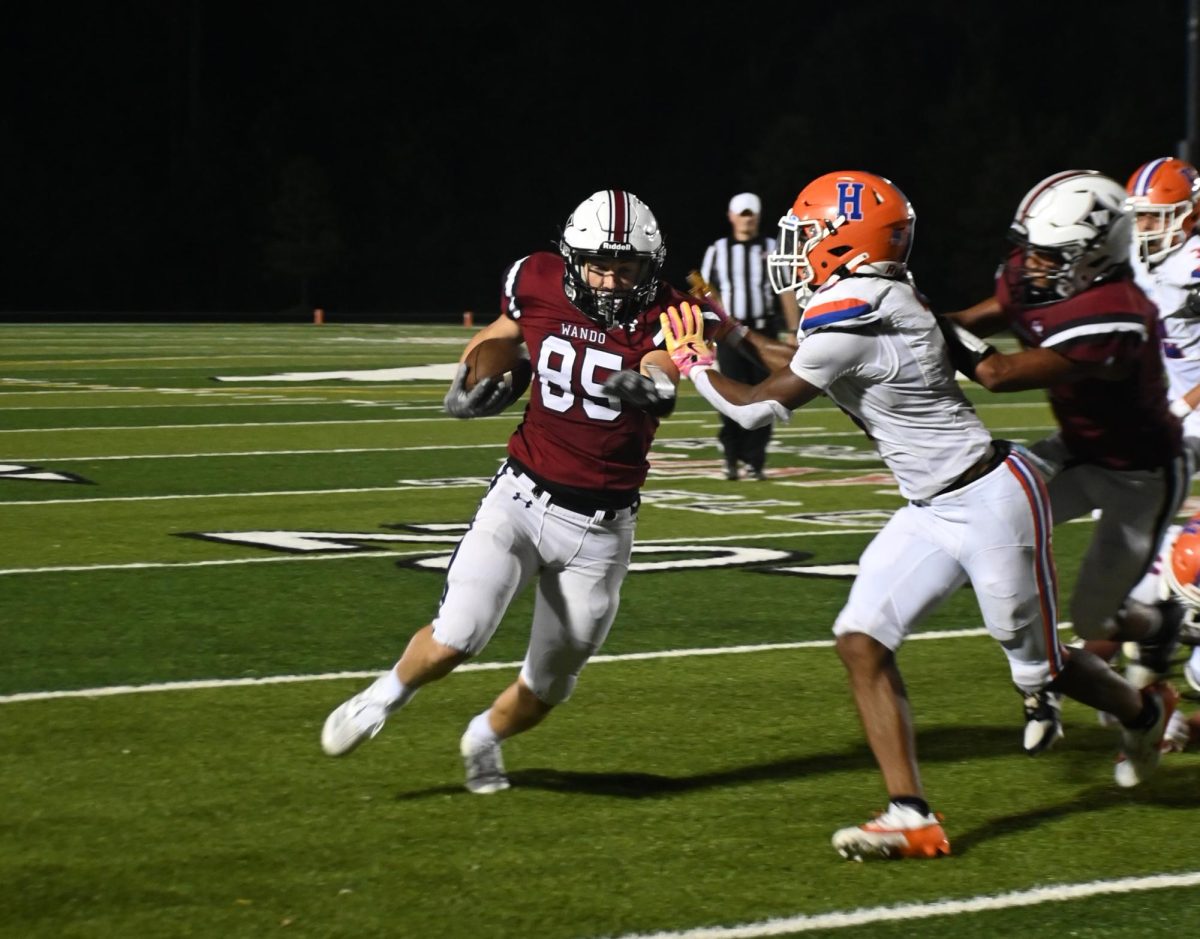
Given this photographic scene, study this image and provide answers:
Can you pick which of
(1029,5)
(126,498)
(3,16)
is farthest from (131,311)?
(126,498)

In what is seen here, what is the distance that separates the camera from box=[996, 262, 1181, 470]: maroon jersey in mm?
5059

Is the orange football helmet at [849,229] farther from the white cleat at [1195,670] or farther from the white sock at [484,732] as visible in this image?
the white cleat at [1195,670]

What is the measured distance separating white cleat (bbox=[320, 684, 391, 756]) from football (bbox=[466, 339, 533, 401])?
2.71 ft

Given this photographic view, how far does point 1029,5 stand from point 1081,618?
187 feet

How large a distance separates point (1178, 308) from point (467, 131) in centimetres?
4741

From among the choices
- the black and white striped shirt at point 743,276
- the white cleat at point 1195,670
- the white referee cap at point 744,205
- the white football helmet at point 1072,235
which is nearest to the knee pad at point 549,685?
the white football helmet at point 1072,235

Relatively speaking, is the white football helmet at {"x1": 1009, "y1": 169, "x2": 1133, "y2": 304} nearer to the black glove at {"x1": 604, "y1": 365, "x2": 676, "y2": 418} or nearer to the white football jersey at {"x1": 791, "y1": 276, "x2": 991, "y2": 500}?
the white football jersey at {"x1": 791, "y1": 276, "x2": 991, "y2": 500}

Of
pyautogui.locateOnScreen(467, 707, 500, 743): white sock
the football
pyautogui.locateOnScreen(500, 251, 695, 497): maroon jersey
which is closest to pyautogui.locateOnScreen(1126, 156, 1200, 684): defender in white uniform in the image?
pyautogui.locateOnScreen(500, 251, 695, 497): maroon jersey

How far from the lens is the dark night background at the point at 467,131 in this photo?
46344 millimetres

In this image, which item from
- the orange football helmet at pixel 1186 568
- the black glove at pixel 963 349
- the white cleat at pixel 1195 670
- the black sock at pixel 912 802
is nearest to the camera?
the black sock at pixel 912 802

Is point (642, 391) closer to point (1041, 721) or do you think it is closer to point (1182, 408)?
point (1041, 721)

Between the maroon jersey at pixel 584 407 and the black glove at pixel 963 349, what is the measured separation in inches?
29.9

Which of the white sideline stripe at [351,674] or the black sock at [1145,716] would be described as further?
the white sideline stripe at [351,674]

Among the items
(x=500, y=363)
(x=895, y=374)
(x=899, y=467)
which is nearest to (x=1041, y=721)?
(x=899, y=467)
